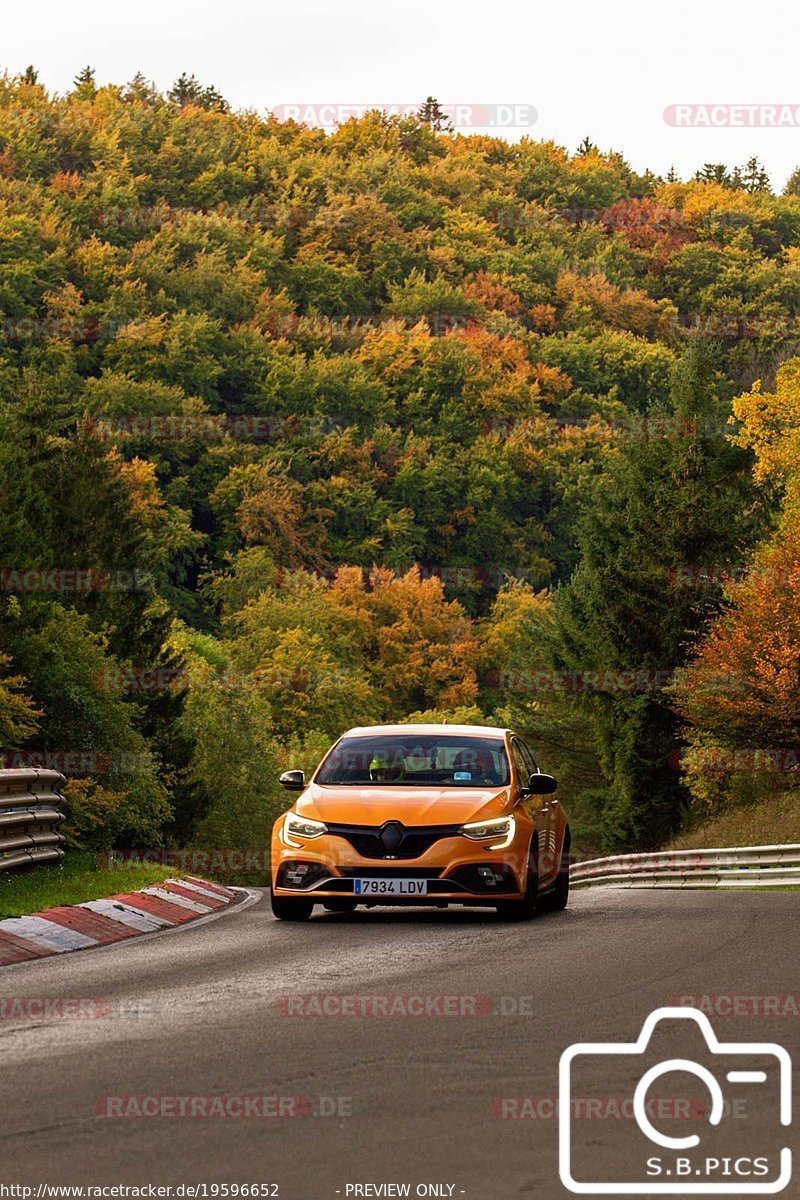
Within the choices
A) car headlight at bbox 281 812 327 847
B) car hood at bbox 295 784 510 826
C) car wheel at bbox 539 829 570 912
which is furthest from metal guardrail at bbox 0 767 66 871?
car wheel at bbox 539 829 570 912

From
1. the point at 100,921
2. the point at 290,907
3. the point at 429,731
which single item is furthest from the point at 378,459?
the point at 100,921

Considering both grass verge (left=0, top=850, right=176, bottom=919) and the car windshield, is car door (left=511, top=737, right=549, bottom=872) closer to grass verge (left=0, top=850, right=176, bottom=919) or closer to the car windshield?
the car windshield

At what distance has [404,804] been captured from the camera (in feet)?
52.1

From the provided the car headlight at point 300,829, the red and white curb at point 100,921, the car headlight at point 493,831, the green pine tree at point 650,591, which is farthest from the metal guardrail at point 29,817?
the green pine tree at point 650,591

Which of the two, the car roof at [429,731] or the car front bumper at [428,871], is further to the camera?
the car roof at [429,731]

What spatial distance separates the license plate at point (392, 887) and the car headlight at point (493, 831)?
0.54 meters

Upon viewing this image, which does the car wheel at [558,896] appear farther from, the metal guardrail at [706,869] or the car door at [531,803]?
the metal guardrail at [706,869]

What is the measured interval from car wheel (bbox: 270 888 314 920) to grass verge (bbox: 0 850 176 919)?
162cm

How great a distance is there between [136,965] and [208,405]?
106 metres

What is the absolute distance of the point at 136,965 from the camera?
12.2 m

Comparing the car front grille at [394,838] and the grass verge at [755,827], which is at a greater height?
the car front grille at [394,838]

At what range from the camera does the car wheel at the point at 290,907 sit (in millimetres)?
16125

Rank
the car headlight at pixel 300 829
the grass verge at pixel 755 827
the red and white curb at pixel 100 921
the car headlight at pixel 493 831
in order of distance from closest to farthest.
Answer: the red and white curb at pixel 100 921, the car headlight at pixel 493 831, the car headlight at pixel 300 829, the grass verge at pixel 755 827

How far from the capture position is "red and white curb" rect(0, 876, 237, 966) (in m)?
13.6
